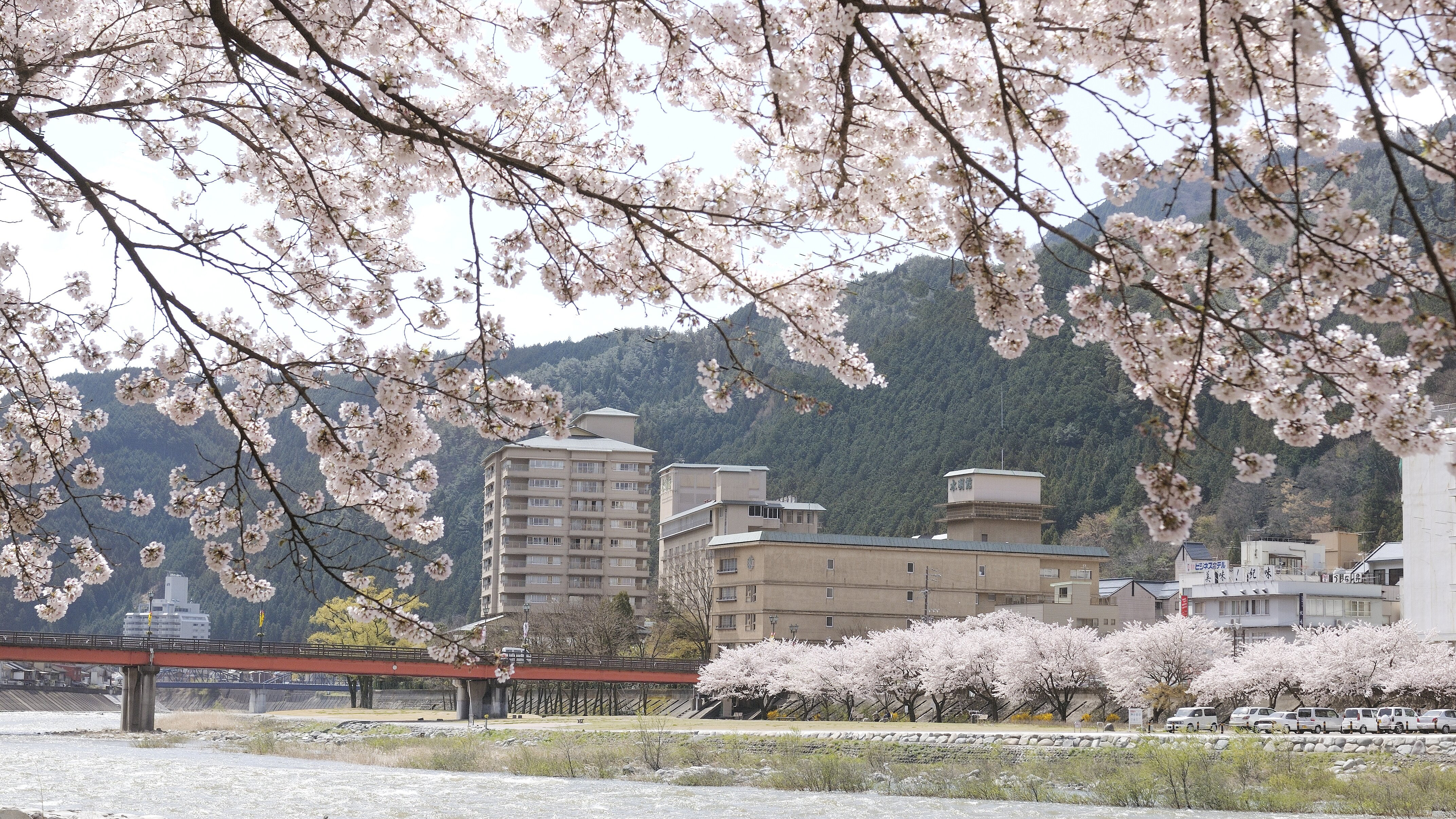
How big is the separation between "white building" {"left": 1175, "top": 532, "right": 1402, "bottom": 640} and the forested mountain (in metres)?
10.3

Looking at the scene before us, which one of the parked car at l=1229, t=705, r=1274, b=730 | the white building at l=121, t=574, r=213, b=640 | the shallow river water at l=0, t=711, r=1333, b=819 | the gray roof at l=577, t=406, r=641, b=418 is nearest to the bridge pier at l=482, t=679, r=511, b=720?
the shallow river water at l=0, t=711, r=1333, b=819

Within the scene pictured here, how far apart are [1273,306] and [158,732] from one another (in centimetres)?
5304

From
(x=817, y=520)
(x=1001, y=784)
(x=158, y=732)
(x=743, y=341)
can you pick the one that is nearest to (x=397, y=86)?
(x=743, y=341)

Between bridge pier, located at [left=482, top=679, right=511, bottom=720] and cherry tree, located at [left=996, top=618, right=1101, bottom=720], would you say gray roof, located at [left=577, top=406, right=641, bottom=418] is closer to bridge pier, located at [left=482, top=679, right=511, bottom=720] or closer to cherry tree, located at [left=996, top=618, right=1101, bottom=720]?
bridge pier, located at [left=482, top=679, right=511, bottom=720]

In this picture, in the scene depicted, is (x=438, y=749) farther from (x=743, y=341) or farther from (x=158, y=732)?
(x=743, y=341)

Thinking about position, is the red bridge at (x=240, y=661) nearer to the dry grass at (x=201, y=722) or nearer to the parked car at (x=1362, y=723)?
the dry grass at (x=201, y=722)

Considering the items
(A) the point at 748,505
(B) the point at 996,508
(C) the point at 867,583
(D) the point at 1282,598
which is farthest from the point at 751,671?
(B) the point at 996,508

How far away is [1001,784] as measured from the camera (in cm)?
2680

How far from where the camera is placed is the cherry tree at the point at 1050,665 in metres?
44.4

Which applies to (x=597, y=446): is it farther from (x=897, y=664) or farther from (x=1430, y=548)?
(x=1430, y=548)

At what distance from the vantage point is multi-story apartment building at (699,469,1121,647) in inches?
2429

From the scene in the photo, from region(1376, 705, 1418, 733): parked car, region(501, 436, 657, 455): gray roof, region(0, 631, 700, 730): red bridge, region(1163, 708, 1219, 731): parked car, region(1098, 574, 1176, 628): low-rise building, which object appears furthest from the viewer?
region(501, 436, 657, 455): gray roof

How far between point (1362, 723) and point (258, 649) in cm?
3907

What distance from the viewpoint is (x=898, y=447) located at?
125 metres
